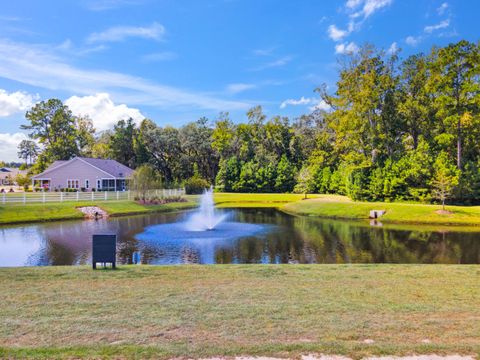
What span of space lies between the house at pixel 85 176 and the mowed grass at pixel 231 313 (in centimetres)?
4527

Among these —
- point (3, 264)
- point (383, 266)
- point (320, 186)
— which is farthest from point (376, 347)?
point (320, 186)

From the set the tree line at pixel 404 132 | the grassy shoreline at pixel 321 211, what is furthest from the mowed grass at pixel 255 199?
the grassy shoreline at pixel 321 211

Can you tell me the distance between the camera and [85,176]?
54.2 metres

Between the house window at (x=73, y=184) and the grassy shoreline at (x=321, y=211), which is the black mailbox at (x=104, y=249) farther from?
the house window at (x=73, y=184)

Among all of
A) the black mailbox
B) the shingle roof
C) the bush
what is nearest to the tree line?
the bush

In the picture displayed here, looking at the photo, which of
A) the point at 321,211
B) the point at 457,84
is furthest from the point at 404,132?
the point at 321,211

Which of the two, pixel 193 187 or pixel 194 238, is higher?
pixel 193 187

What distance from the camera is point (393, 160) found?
43.3m

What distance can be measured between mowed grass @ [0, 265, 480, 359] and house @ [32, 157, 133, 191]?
4527 centimetres

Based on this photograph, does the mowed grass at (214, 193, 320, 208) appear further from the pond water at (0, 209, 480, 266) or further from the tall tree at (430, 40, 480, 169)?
the pond water at (0, 209, 480, 266)

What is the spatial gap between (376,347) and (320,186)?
55.9 meters

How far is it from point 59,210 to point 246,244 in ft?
63.8

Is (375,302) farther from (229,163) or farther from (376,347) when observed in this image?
(229,163)

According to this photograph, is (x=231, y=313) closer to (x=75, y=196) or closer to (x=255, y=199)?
(x=75, y=196)
